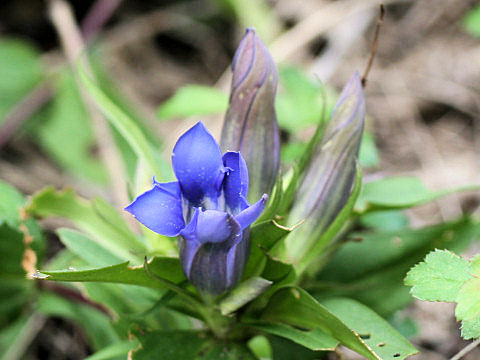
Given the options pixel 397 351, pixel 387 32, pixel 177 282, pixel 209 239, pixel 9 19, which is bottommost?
pixel 397 351

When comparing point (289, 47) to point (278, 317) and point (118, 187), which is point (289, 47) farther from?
point (278, 317)

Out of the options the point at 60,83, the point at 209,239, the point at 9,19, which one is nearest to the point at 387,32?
the point at 60,83

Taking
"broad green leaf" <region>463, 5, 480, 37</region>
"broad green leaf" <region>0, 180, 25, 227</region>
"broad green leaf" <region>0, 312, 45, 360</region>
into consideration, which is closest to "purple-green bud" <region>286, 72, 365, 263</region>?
"broad green leaf" <region>0, 180, 25, 227</region>

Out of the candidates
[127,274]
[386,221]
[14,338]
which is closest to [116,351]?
[127,274]

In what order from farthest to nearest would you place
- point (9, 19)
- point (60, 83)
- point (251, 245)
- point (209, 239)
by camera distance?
point (9, 19), point (60, 83), point (251, 245), point (209, 239)

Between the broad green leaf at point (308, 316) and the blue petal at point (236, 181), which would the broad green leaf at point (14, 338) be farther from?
the blue petal at point (236, 181)

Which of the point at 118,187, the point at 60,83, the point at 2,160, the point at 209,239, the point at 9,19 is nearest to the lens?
the point at 209,239

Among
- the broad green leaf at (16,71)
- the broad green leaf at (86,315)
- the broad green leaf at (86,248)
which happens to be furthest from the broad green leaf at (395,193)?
the broad green leaf at (16,71)
